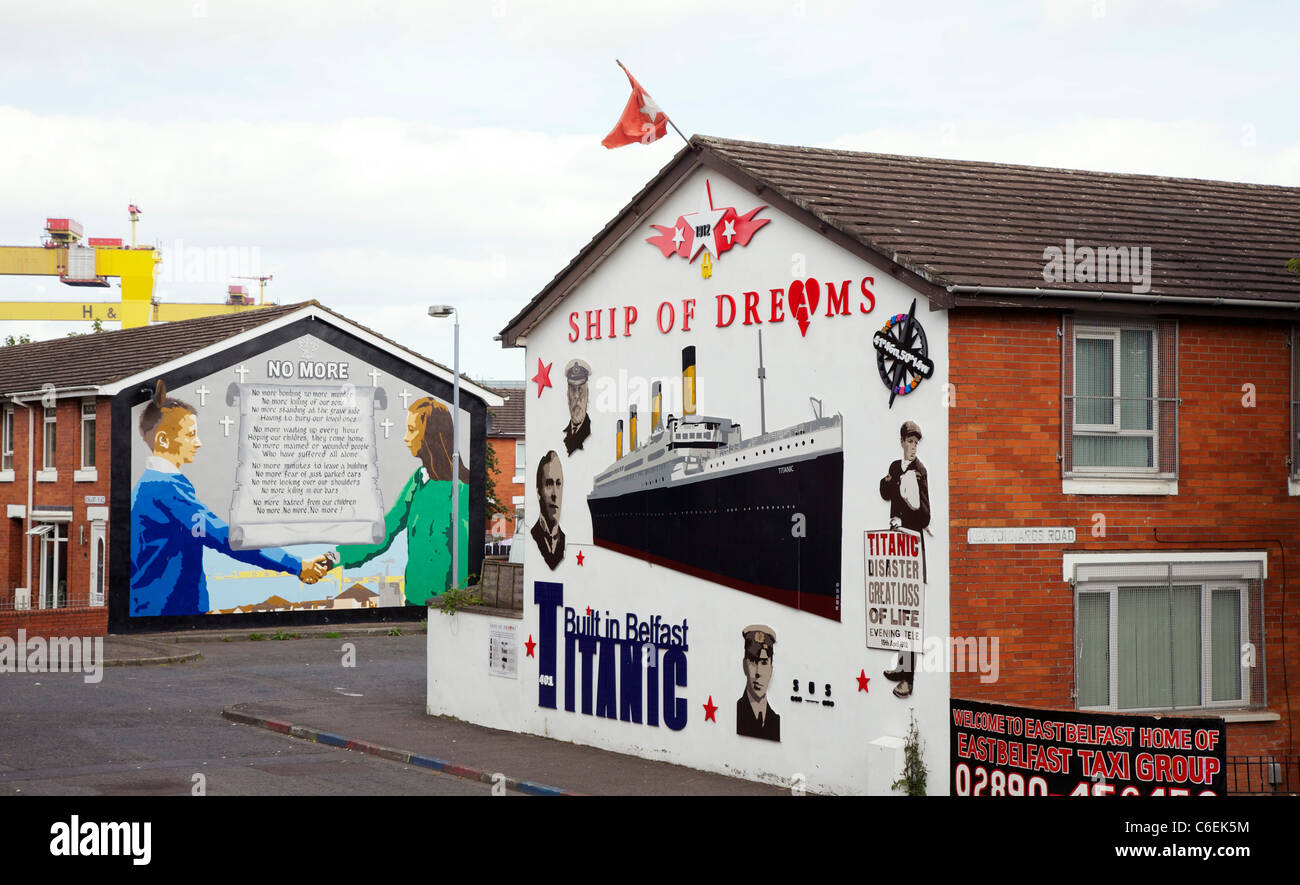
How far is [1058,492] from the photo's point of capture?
14.1 m

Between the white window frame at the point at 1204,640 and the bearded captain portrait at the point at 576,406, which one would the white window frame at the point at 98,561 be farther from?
the white window frame at the point at 1204,640

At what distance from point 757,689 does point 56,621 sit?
22.0 metres

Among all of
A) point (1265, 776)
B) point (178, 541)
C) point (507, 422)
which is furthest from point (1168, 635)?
point (507, 422)

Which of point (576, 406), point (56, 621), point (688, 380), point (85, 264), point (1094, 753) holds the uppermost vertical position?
point (85, 264)

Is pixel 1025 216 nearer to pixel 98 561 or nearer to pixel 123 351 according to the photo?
pixel 98 561

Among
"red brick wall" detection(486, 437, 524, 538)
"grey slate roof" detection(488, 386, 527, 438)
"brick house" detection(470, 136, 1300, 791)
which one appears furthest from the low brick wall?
"red brick wall" detection(486, 437, 524, 538)

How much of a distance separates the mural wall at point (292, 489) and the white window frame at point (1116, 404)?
2602 centimetres

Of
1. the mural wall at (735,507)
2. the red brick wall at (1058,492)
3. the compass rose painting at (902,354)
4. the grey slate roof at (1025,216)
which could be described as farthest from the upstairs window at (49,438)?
the red brick wall at (1058,492)

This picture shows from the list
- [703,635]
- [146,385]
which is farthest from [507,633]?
[146,385]

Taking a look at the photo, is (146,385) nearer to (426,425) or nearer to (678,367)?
(426,425)

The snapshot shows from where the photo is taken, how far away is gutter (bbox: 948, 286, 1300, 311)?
13562 mm

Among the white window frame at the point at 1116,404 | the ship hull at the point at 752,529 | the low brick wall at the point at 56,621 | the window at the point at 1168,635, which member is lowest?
the low brick wall at the point at 56,621

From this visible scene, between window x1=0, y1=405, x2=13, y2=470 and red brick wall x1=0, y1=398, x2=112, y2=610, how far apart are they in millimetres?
499

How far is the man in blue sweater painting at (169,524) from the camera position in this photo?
34.8 meters
